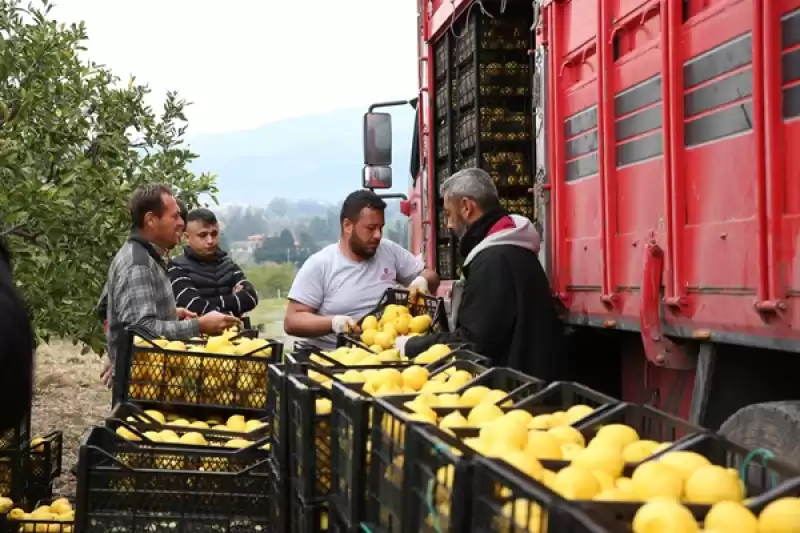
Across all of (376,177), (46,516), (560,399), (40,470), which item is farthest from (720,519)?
(376,177)

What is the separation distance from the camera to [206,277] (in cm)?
918

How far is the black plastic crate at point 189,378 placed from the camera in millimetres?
5953

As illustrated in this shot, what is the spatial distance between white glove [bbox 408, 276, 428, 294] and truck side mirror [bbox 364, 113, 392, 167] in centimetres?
381

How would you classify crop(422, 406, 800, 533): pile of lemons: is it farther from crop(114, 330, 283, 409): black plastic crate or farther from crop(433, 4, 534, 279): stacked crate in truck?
crop(433, 4, 534, 279): stacked crate in truck

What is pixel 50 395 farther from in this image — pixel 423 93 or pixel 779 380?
pixel 779 380

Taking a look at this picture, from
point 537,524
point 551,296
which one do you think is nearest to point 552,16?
point 551,296

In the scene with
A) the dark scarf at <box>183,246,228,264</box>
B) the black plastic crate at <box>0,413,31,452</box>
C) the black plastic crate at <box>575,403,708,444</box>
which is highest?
the dark scarf at <box>183,246,228,264</box>

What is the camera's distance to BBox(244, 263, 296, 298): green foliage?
151ft

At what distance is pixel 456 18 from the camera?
30.1 feet

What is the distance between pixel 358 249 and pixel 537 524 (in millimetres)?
5743

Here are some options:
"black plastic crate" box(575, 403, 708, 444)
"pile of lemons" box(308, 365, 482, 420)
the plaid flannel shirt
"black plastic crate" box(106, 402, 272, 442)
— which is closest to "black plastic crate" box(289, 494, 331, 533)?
"pile of lemons" box(308, 365, 482, 420)

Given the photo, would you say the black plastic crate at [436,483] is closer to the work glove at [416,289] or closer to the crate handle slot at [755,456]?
the crate handle slot at [755,456]

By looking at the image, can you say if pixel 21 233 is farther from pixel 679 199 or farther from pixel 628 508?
pixel 628 508

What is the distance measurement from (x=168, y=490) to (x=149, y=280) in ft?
7.32
